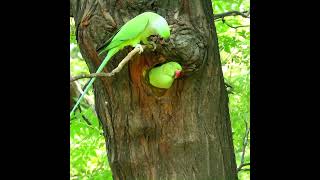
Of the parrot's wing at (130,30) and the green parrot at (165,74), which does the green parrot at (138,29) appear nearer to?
the parrot's wing at (130,30)

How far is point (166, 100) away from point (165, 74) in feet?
0.52

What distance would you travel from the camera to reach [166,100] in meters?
1.76

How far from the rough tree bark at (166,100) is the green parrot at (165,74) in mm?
35

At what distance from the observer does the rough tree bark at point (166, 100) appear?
169cm

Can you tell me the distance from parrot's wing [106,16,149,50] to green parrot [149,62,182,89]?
0.53 ft

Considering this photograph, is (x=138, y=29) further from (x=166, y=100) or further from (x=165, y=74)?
(x=166, y=100)

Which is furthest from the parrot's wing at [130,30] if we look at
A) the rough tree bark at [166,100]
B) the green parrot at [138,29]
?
the rough tree bark at [166,100]

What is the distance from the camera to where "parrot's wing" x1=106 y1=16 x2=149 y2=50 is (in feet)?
5.11

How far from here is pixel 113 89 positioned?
1.80 metres

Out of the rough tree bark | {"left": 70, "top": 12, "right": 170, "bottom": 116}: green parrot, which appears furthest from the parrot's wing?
the rough tree bark

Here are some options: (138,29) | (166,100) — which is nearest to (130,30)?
(138,29)

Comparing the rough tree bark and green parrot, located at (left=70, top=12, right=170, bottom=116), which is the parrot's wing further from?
the rough tree bark

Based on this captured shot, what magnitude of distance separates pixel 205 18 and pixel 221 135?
0.48m
